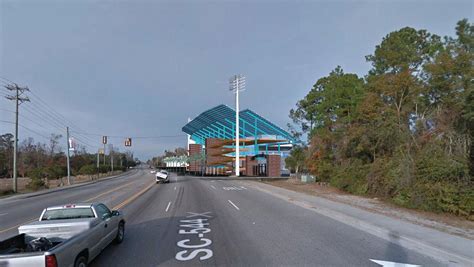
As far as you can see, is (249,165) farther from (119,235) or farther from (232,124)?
(119,235)

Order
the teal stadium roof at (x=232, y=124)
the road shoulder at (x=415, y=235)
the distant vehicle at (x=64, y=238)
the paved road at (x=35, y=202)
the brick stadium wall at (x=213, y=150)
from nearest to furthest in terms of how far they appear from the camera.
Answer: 1. the distant vehicle at (x=64, y=238)
2. the road shoulder at (x=415, y=235)
3. the paved road at (x=35, y=202)
4. the teal stadium roof at (x=232, y=124)
5. the brick stadium wall at (x=213, y=150)

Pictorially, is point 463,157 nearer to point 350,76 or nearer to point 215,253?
point 215,253

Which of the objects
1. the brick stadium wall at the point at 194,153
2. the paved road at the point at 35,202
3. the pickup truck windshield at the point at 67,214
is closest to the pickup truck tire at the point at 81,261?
the pickup truck windshield at the point at 67,214

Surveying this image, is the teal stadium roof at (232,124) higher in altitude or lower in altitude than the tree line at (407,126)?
higher

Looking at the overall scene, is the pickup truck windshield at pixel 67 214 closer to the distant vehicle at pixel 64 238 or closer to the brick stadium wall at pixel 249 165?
the distant vehicle at pixel 64 238

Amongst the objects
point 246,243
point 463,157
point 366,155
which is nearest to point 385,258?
point 246,243

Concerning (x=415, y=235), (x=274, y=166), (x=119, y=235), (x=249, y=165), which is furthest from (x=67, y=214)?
(x=249, y=165)

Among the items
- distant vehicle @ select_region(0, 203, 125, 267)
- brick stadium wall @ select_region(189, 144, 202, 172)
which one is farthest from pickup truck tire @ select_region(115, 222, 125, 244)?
brick stadium wall @ select_region(189, 144, 202, 172)

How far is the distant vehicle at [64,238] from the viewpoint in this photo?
4914 mm

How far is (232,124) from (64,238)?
82850 millimetres

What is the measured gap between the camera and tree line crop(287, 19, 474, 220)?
50.4 feet

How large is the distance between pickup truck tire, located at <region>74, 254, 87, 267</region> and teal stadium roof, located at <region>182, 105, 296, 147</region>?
69964mm

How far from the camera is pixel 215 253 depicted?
779 cm

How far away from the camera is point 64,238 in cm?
673
